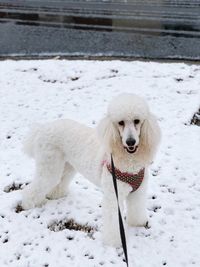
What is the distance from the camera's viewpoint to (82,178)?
537 cm

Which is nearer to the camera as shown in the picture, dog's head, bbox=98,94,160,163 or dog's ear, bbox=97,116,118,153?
dog's head, bbox=98,94,160,163

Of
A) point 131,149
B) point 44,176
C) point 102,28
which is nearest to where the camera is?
point 131,149

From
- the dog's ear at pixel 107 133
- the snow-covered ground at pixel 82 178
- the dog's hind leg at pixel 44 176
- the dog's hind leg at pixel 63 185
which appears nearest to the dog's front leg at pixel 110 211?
the snow-covered ground at pixel 82 178

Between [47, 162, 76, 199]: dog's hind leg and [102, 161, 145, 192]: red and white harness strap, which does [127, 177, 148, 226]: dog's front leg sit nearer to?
[102, 161, 145, 192]: red and white harness strap

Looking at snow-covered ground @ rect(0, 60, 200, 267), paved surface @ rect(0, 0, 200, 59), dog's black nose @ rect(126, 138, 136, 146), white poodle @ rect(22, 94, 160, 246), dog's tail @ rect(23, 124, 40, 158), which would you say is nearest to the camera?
dog's black nose @ rect(126, 138, 136, 146)

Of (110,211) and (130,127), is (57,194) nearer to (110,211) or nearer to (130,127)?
(110,211)

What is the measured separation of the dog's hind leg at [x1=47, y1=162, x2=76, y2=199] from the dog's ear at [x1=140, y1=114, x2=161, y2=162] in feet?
4.45

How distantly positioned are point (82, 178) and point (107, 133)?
1948 millimetres

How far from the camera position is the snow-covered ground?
404 centimetres

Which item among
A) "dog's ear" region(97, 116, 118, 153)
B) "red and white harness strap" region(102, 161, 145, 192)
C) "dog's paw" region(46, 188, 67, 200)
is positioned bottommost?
"dog's paw" region(46, 188, 67, 200)

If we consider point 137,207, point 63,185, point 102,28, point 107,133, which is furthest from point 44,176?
point 102,28

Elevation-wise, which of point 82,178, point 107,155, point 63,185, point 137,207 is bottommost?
point 82,178

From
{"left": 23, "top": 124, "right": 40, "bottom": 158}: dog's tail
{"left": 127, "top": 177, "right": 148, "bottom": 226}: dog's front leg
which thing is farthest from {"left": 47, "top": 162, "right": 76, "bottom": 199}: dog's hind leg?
{"left": 127, "top": 177, "right": 148, "bottom": 226}: dog's front leg

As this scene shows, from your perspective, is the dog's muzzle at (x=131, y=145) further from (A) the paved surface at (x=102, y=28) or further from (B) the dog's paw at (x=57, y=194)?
(A) the paved surface at (x=102, y=28)
